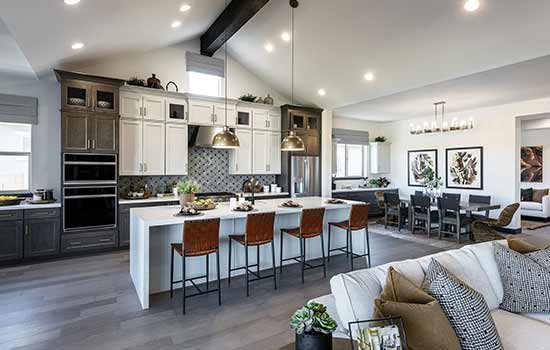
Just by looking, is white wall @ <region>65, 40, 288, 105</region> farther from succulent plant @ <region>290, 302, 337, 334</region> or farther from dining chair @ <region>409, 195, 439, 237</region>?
succulent plant @ <region>290, 302, 337, 334</region>

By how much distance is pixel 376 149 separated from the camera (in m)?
9.62

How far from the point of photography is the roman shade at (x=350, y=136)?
9055 millimetres

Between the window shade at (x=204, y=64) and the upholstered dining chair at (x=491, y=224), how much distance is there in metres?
6.34

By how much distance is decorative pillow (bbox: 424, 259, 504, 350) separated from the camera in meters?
1.55

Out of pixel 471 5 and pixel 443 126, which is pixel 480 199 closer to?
pixel 443 126

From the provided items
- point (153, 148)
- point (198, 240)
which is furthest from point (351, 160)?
point (198, 240)

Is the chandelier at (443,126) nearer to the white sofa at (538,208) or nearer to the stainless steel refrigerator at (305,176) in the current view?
the stainless steel refrigerator at (305,176)

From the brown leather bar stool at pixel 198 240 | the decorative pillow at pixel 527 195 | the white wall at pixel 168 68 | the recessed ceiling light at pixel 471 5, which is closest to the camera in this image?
the brown leather bar stool at pixel 198 240

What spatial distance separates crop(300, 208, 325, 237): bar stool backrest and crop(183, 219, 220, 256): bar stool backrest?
1.21 m

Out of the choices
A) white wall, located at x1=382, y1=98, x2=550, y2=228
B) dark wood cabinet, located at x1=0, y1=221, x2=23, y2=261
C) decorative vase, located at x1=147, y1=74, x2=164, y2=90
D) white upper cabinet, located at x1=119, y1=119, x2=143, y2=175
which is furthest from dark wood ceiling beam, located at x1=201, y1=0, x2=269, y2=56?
white wall, located at x1=382, y1=98, x2=550, y2=228

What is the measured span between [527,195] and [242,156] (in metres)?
8.61

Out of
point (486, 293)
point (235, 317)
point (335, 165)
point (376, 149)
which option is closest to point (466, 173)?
point (376, 149)

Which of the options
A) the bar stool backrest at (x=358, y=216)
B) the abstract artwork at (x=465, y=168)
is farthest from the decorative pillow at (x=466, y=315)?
the abstract artwork at (x=465, y=168)

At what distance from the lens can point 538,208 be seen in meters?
8.44
